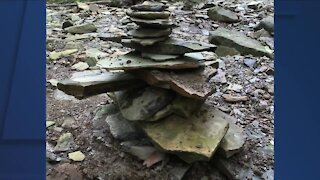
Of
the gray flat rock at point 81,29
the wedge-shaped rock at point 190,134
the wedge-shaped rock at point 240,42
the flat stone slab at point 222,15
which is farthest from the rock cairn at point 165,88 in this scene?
the flat stone slab at point 222,15

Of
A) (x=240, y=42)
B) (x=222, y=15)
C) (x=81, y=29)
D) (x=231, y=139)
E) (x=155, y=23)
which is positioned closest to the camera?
(x=155, y=23)

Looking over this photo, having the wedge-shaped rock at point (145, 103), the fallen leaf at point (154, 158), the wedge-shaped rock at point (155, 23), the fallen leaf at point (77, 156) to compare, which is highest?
the wedge-shaped rock at point (155, 23)

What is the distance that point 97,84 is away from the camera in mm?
1781

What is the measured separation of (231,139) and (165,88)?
0.37 meters

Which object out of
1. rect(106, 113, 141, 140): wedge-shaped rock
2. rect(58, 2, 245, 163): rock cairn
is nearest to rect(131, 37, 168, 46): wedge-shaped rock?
rect(58, 2, 245, 163): rock cairn

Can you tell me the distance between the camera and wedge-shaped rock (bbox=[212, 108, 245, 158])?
1773 millimetres

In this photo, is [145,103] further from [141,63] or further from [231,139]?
[231,139]

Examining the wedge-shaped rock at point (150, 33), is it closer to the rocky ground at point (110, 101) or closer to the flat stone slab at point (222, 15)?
the rocky ground at point (110, 101)

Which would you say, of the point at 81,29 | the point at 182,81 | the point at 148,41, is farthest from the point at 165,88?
the point at 81,29

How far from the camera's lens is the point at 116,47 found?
295 cm

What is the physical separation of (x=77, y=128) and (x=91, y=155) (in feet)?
0.77

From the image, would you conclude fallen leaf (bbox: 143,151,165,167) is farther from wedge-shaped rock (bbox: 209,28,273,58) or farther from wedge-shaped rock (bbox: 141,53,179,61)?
wedge-shaped rock (bbox: 209,28,273,58)

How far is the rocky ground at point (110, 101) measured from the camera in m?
1.79
